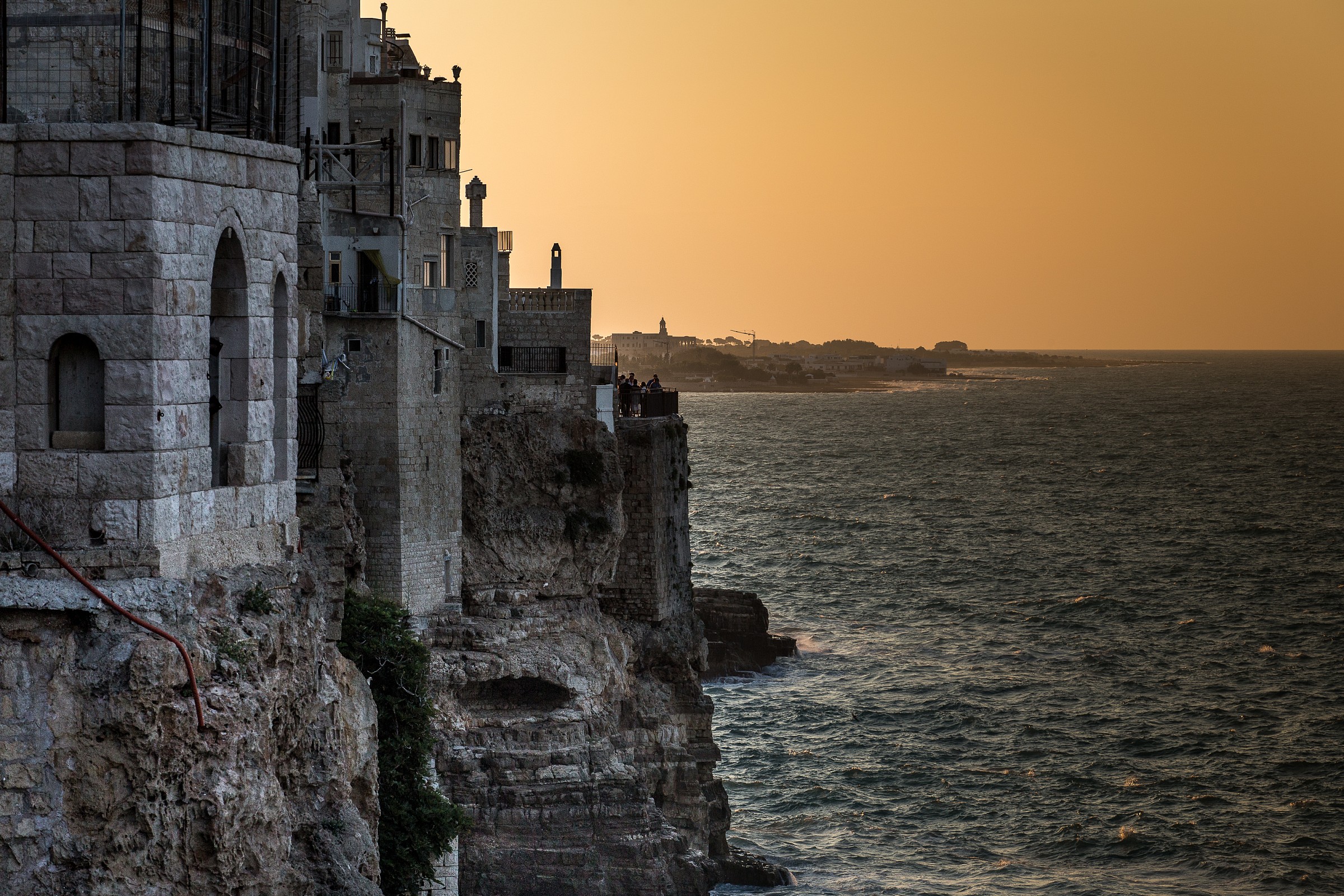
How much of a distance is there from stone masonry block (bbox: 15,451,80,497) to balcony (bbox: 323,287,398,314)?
19.8m

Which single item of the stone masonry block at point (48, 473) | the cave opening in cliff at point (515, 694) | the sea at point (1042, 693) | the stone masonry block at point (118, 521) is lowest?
the sea at point (1042, 693)

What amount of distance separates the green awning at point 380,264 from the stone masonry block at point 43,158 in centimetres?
2089

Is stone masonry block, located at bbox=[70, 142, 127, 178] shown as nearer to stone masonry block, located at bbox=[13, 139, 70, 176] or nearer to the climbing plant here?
stone masonry block, located at bbox=[13, 139, 70, 176]

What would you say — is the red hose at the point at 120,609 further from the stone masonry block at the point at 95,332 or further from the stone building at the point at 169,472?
the stone masonry block at the point at 95,332

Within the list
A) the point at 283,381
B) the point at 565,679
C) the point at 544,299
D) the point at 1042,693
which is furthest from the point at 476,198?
the point at 1042,693

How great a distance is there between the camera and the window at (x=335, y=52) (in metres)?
43.0

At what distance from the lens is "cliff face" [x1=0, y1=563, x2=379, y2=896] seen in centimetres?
1686

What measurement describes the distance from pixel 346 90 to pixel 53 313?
26.5 meters

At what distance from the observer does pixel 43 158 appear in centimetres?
1756

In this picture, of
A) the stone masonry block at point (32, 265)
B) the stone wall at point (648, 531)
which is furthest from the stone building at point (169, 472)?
the stone wall at point (648, 531)

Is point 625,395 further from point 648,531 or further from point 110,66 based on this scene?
point 110,66

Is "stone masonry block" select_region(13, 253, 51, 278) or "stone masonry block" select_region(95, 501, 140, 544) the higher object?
"stone masonry block" select_region(13, 253, 51, 278)

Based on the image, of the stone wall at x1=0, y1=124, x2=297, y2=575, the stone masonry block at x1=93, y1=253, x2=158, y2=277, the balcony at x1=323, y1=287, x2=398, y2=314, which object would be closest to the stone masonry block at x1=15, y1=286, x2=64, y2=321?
the stone wall at x1=0, y1=124, x2=297, y2=575

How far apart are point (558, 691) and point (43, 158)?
27883 millimetres
